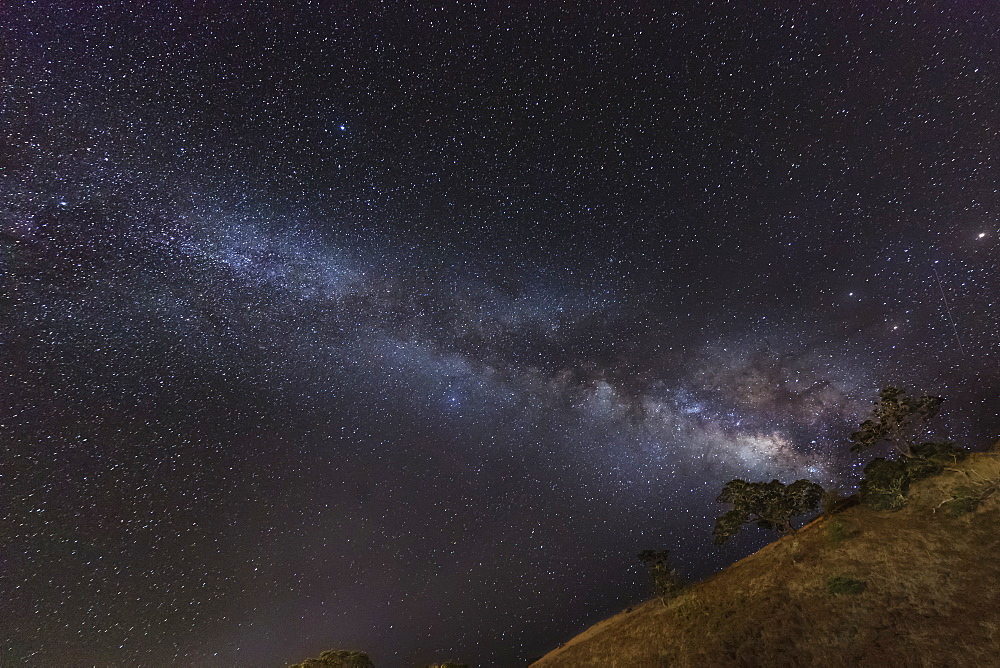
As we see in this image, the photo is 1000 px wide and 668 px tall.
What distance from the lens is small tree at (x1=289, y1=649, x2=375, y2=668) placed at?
31.9m

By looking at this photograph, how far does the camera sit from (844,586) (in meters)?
27.2

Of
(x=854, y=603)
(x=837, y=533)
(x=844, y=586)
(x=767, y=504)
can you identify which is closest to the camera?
(x=854, y=603)

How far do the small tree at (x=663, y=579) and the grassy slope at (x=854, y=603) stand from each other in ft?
3.47

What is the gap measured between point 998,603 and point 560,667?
28.4m

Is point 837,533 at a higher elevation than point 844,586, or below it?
higher

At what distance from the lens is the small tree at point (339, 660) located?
3188 centimetres

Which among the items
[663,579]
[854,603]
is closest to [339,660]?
[663,579]

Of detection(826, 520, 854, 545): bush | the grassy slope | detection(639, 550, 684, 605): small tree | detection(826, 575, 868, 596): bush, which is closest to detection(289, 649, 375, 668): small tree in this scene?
the grassy slope

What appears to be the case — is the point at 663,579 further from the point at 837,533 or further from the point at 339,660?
the point at 339,660

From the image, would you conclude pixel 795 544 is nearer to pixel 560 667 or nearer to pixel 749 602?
pixel 749 602

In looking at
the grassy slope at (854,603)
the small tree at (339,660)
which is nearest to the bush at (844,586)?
the grassy slope at (854,603)

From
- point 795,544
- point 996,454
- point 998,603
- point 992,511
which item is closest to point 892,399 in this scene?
point 996,454

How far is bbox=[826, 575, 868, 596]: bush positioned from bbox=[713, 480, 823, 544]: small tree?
10468 mm

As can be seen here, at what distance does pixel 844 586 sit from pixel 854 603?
1342mm
